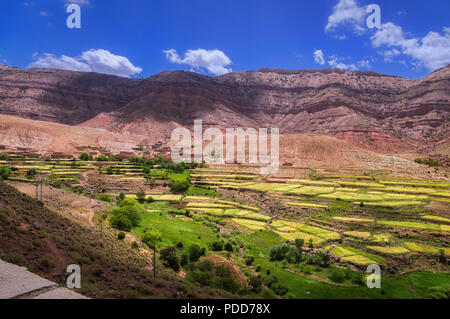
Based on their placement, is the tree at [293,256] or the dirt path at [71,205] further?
the dirt path at [71,205]

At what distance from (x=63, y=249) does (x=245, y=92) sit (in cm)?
17569

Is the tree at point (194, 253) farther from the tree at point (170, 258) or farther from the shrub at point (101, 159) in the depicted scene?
the shrub at point (101, 159)

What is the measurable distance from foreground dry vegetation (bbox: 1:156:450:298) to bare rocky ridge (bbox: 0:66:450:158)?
207 feet

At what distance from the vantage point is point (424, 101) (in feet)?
442

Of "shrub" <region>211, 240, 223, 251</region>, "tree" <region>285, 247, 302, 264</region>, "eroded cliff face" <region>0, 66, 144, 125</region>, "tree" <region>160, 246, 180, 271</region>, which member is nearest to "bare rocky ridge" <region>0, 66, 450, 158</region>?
"eroded cliff face" <region>0, 66, 144, 125</region>

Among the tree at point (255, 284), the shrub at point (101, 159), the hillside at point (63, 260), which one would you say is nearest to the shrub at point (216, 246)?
the tree at point (255, 284)

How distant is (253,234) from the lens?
108 ft

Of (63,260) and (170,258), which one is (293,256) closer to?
(170,258)

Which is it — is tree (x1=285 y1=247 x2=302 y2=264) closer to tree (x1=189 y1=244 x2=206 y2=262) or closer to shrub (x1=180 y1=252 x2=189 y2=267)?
tree (x1=189 y1=244 x2=206 y2=262)

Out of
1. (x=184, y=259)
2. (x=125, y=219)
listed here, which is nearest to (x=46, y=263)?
(x=184, y=259)

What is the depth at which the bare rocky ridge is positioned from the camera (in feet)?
397

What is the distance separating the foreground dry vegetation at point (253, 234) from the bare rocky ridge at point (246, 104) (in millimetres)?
63011

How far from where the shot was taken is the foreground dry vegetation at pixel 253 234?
54.6 feet
